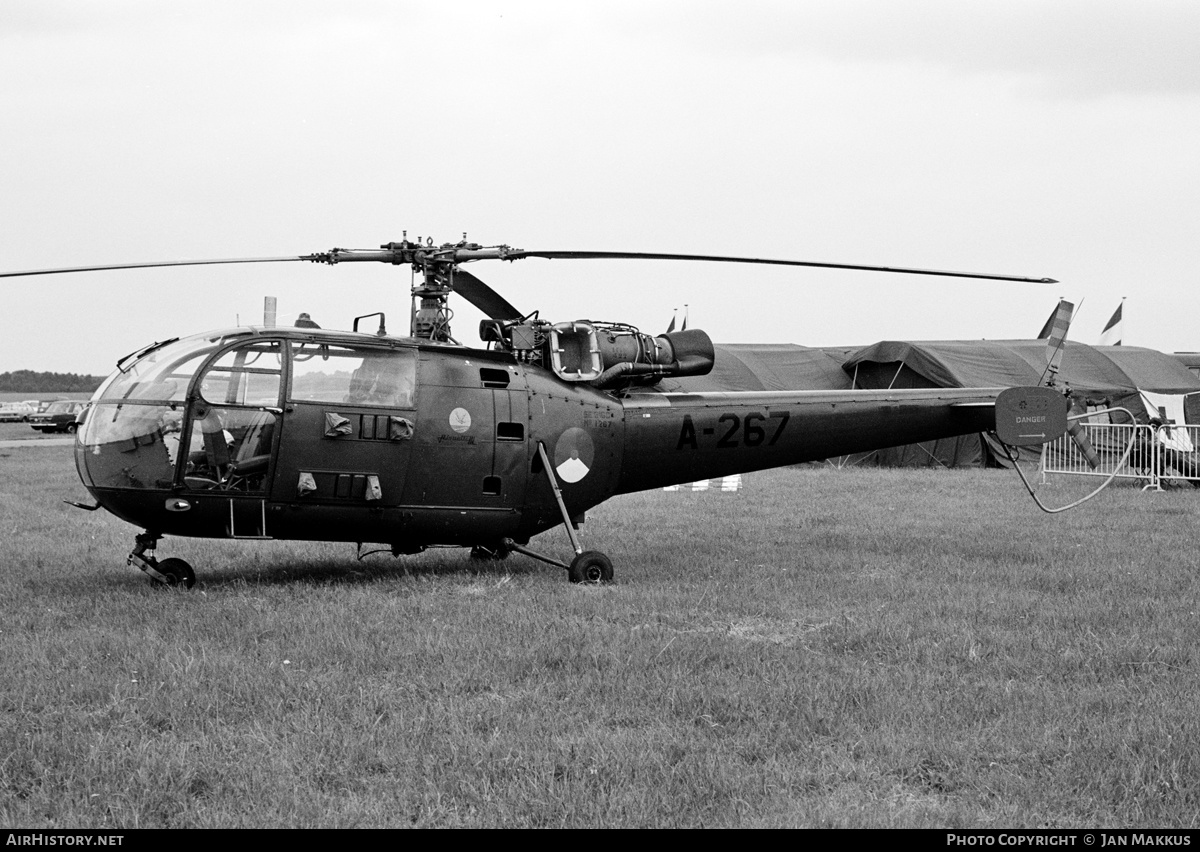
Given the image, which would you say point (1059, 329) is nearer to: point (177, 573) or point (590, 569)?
point (590, 569)

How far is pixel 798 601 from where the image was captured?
8.56 meters

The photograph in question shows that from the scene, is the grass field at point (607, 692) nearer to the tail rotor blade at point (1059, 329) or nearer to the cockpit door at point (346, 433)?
the cockpit door at point (346, 433)

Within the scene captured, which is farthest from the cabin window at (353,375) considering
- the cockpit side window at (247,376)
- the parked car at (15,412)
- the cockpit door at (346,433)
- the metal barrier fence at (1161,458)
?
the parked car at (15,412)

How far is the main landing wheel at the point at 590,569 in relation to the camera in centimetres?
946

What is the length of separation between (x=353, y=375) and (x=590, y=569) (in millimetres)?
2489

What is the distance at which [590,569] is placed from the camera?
31.1 feet

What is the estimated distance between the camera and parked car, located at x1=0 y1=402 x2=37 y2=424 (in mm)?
63156

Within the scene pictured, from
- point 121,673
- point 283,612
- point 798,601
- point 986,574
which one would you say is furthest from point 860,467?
point 121,673

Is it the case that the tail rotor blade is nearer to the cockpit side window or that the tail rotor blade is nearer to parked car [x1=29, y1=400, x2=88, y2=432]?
the cockpit side window

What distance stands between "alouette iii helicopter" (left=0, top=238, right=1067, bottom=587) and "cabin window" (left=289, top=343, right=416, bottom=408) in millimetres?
12

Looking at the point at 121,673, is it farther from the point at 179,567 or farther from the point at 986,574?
the point at 986,574

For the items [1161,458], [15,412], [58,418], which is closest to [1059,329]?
[1161,458]

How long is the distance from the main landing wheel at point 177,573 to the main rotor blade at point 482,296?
3.16 meters
